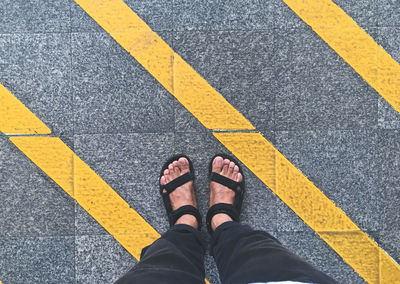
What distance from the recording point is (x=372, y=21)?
1.71 metres

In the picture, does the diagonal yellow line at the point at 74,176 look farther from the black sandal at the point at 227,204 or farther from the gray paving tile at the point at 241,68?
the gray paving tile at the point at 241,68

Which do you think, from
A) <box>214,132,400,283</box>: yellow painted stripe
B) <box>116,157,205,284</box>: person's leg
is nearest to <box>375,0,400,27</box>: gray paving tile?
<box>214,132,400,283</box>: yellow painted stripe

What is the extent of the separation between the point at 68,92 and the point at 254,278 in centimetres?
136

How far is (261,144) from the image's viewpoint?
67.5 inches

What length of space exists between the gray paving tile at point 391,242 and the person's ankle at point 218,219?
875 millimetres

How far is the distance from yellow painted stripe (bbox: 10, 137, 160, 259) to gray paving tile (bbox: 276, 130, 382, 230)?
958 mm

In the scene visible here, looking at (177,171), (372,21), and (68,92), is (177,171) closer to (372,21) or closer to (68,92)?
(68,92)

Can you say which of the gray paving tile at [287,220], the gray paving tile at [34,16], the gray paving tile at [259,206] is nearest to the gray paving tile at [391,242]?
the gray paving tile at [287,220]

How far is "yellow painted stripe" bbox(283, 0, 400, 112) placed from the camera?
67.3 inches

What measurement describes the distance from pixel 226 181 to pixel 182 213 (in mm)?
303

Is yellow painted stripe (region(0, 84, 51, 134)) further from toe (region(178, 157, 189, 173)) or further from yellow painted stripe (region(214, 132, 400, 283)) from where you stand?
yellow painted stripe (region(214, 132, 400, 283))

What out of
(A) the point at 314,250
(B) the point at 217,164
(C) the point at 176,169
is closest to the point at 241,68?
(B) the point at 217,164

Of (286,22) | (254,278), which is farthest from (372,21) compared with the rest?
(254,278)

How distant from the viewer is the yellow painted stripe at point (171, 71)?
1.71m
